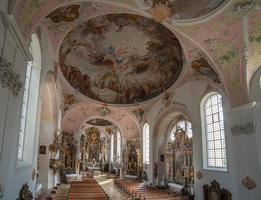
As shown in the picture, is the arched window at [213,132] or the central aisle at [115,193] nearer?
the arched window at [213,132]

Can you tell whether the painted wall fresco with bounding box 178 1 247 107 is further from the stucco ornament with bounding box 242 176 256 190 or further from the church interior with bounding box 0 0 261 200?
the stucco ornament with bounding box 242 176 256 190

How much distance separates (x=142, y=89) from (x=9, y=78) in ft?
48.3

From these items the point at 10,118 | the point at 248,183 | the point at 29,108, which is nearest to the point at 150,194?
the point at 248,183

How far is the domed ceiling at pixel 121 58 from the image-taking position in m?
12.4

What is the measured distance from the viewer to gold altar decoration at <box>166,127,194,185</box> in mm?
15072

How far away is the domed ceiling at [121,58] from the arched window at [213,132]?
3.00 meters

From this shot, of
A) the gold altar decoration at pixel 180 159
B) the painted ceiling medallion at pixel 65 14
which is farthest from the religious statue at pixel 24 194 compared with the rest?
the gold altar decoration at pixel 180 159

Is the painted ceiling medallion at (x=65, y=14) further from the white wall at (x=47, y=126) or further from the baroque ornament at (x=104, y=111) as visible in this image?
the baroque ornament at (x=104, y=111)

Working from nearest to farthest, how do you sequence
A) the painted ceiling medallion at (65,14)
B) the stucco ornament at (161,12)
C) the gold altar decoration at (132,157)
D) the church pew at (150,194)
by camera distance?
the stucco ornament at (161,12)
the painted ceiling medallion at (65,14)
the church pew at (150,194)
the gold altar decoration at (132,157)

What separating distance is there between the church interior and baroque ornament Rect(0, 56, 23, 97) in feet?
0.09

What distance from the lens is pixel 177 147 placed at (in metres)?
17.0

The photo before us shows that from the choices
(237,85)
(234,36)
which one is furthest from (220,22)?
(237,85)

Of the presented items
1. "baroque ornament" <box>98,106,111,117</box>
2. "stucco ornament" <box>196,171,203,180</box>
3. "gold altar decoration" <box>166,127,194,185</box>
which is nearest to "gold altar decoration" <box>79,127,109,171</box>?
"baroque ornament" <box>98,106,111,117</box>

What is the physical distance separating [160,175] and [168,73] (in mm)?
8217
